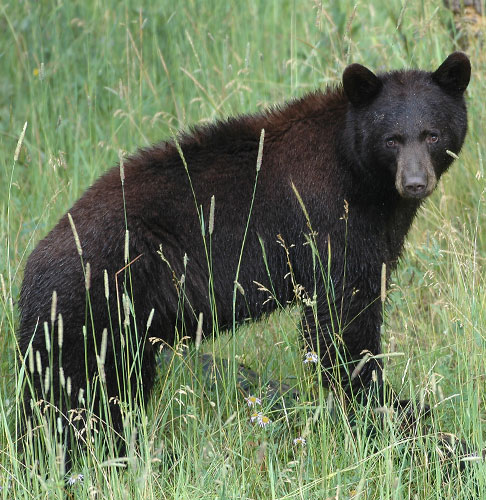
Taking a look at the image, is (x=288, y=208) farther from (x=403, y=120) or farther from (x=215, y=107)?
(x=215, y=107)

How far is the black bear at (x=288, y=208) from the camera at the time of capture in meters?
3.94

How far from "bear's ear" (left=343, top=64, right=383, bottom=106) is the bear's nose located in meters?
0.56

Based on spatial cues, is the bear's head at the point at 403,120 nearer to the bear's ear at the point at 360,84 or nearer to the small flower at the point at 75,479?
the bear's ear at the point at 360,84

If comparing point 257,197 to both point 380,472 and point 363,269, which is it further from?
point 380,472

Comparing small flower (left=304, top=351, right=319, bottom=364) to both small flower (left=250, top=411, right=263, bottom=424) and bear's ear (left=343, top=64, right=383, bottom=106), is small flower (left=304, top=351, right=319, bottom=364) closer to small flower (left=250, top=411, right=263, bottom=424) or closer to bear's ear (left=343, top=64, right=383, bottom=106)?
small flower (left=250, top=411, right=263, bottom=424)

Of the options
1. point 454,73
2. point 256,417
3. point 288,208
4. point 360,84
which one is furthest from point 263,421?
point 454,73

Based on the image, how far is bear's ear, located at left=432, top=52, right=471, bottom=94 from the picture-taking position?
4234 mm

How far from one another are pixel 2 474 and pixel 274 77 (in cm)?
432

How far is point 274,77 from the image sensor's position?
6.87 metres

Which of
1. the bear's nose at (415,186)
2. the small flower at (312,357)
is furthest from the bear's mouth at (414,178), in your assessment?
the small flower at (312,357)

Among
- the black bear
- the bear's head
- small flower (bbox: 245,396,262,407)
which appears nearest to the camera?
small flower (bbox: 245,396,262,407)

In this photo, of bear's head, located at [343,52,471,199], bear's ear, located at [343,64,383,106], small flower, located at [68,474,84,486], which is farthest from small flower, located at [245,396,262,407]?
bear's ear, located at [343,64,383,106]

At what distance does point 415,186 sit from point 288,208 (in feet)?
2.17

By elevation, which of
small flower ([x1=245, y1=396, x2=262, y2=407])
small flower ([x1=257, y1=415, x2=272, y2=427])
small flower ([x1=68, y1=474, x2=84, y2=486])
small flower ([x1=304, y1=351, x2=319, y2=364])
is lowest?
small flower ([x1=68, y1=474, x2=84, y2=486])
